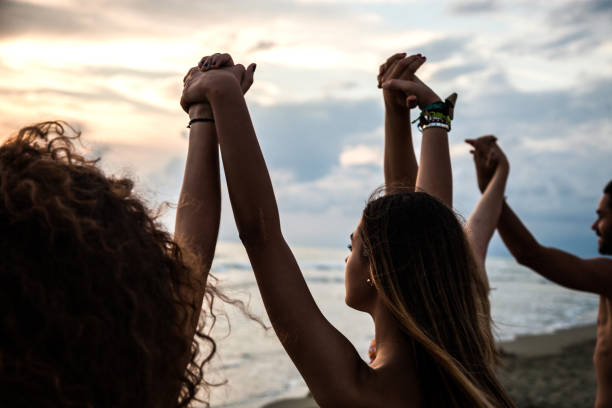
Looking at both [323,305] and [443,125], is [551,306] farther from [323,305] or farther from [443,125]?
[443,125]

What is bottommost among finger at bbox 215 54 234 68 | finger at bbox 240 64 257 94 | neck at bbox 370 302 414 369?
neck at bbox 370 302 414 369

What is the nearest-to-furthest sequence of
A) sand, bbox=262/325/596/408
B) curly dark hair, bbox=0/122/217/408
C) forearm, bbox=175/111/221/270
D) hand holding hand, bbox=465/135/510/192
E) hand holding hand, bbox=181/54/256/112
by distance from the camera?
1. curly dark hair, bbox=0/122/217/408
2. forearm, bbox=175/111/221/270
3. hand holding hand, bbox=181/54/256/112
4. hand holding hand, bbox=465/135/510/192
5. sand, bbox=262/325/596/408

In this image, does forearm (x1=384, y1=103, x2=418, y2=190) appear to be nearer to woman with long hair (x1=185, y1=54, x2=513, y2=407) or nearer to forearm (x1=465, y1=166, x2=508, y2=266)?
forearm (x1=465, y1=166, x2=508, y2=266)

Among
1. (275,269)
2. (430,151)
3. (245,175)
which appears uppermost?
(430,151)

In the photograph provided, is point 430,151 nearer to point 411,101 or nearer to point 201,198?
point 411,101

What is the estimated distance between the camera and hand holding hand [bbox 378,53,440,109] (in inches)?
96.5

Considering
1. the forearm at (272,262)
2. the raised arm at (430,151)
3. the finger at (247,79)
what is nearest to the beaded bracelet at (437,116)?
the raised arm at (430,151)

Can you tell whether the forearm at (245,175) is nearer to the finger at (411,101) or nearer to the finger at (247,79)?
the finger at (247,79)

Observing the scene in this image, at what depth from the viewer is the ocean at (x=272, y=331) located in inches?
357

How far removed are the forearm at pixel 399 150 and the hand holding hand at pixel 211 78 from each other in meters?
0.88

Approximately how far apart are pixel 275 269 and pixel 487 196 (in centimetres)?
176

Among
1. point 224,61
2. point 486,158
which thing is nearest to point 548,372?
point 486,158

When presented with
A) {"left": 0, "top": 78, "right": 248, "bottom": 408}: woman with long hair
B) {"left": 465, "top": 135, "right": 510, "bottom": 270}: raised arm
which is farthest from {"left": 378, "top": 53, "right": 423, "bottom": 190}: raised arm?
{"left": 0, "top": 78, "right": 248, "bottom": 408}: woman with long hair

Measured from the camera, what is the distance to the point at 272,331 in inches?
546
